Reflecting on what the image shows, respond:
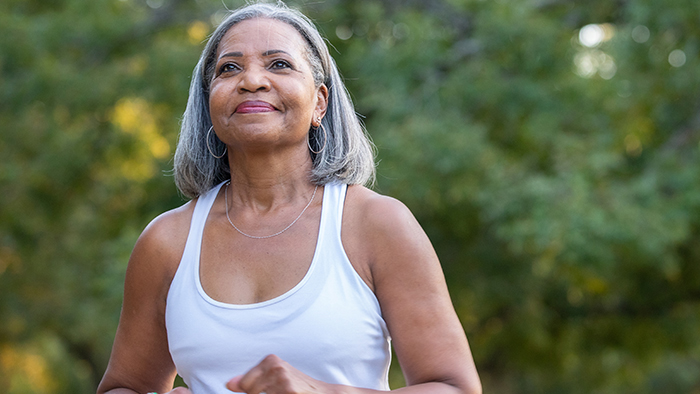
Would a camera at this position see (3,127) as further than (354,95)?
Yes

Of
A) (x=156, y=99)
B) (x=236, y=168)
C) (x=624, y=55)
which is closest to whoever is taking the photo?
(x=236, y=168)

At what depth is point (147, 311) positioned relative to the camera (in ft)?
6.50

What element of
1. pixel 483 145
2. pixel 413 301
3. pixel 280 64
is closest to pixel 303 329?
pixel 413 301

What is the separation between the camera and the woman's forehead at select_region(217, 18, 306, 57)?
6.30 feet

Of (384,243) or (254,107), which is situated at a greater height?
(254,107)

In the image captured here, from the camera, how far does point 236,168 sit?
2.03m

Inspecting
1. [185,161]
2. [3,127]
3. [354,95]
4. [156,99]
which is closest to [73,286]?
[3,127]

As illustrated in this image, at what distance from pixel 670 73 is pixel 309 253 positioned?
5.89 metres

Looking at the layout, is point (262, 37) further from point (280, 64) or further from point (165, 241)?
point (165, 241)

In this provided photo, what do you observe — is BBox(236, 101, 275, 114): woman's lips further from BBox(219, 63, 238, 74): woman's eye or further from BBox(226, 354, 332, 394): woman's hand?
BBox(226, 354, 332, 394): woman's hand

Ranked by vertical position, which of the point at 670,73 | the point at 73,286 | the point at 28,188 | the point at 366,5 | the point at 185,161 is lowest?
the point at 73,286

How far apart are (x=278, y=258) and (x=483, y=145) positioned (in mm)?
4167

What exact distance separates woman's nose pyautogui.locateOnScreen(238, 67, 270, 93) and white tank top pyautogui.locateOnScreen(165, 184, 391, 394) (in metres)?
0.34

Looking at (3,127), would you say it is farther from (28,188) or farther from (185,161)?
(185,161)
